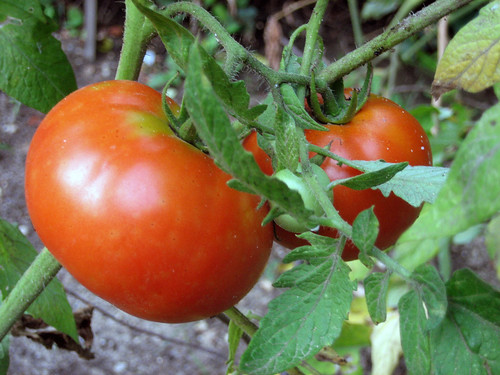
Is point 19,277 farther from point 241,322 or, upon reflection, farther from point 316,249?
point 316,249

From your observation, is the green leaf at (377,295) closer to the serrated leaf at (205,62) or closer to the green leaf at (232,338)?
the serrated leaf at (205,62)

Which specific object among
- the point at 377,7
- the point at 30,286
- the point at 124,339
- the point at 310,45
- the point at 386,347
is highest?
the point at 310,45

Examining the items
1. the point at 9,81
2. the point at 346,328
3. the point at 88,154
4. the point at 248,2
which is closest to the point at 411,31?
the point at 88,154

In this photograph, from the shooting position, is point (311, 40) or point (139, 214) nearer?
point (139, 214)

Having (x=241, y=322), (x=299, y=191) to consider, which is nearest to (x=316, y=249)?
(x=299, y=191)

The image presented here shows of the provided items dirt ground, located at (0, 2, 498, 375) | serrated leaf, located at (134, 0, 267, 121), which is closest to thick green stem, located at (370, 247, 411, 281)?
serrated leaf, located at (134, 0, 267, 121)
